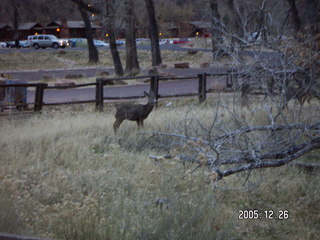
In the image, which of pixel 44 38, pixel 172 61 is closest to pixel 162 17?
pixel 172 61

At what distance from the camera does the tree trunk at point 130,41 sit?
28.9 meters

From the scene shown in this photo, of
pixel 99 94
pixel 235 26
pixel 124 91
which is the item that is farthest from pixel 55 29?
pixel 235 26

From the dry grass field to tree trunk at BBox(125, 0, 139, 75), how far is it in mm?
18309

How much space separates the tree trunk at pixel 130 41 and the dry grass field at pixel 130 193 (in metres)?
18.3

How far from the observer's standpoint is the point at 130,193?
6996 mm

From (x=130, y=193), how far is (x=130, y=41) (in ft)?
80.6

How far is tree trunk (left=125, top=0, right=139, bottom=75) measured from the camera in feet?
94.8

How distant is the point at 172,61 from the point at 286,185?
3597 centimetres

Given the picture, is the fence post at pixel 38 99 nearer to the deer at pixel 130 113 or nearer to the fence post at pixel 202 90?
the deer at pixel 130 113

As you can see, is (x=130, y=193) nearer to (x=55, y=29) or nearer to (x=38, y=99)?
(x=38, y=99)

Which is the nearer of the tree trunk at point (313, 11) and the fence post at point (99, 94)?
the tree trunk at point (313, 11)

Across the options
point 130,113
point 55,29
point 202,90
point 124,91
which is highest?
point 55,29

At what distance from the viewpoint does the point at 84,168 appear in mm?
8672

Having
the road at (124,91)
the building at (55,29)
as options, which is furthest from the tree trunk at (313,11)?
the building at (55,29)
